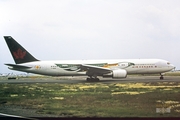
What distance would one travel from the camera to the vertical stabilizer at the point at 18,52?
2990mm

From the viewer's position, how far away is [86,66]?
3.41m

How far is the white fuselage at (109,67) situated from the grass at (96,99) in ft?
0.84

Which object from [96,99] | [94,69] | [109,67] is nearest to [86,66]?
[94,69]

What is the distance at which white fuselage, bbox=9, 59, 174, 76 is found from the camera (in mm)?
3166

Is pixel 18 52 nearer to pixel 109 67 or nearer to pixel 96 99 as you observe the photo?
pixel 96 99

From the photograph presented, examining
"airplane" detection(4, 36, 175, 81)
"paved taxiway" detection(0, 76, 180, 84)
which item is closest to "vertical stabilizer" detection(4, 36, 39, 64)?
"airplane" detection(4, 36, 175, 81)

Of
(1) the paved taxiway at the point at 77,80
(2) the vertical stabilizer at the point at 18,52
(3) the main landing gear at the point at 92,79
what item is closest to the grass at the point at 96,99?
(1) the paved taxiway at the point at 77,80

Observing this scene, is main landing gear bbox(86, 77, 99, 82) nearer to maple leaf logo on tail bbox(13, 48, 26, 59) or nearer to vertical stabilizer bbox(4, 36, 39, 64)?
vertical stabilizer bbox(4, 36, 39, 64)

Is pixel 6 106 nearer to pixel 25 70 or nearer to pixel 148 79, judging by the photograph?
pixel 25 70

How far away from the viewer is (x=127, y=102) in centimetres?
293

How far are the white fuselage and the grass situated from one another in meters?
0.26

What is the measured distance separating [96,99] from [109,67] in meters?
0.67

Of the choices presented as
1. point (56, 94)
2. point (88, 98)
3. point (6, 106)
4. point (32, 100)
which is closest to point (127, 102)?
point (88, 98)

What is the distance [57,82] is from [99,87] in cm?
49
